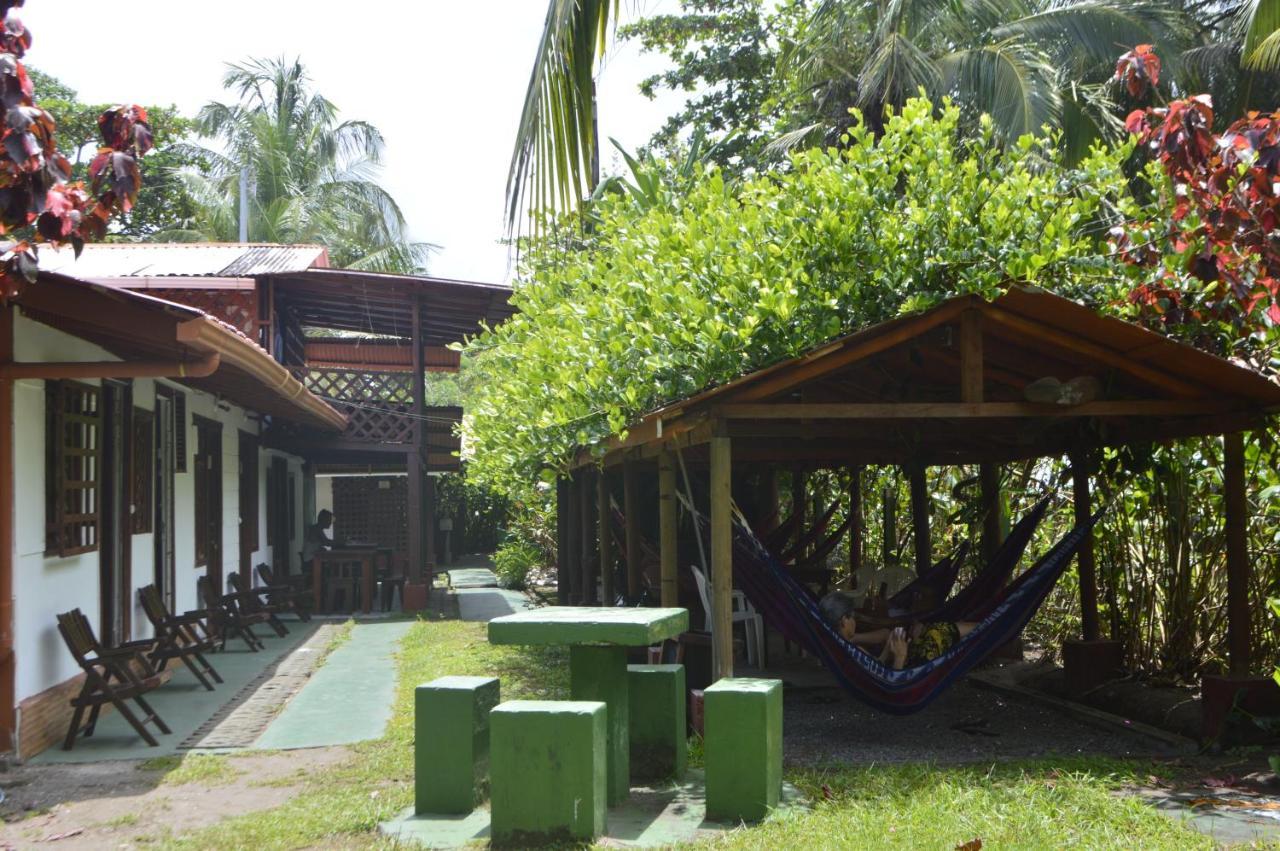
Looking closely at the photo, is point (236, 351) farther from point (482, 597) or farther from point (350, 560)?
point (482, 597)

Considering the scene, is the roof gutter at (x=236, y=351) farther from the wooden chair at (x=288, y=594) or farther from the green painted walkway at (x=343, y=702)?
the wooden chair at (x=288, y=594)

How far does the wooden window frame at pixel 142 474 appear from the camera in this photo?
27.0ft

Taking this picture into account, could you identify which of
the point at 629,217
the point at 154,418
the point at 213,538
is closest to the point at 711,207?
the point at 629,217

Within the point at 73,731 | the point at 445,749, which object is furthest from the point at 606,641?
the point at 73,731

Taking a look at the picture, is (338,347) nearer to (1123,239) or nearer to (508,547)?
(508,547)

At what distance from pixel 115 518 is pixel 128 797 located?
A: 9.33ft

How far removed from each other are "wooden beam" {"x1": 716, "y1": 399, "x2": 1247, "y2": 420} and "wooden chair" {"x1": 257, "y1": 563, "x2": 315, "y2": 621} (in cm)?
687

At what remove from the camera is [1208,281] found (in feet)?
18.4

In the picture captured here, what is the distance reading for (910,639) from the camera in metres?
7.09

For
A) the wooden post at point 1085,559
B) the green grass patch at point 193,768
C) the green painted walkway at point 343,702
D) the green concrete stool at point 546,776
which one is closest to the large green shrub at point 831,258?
the wooden post at point 1085,559

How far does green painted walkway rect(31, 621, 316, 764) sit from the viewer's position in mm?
6363

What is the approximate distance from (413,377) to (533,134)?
414 inches

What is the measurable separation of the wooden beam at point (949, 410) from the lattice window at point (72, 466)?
3.55 meters

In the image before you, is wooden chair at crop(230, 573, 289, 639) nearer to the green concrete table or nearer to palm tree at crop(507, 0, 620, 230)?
the green concrete table
